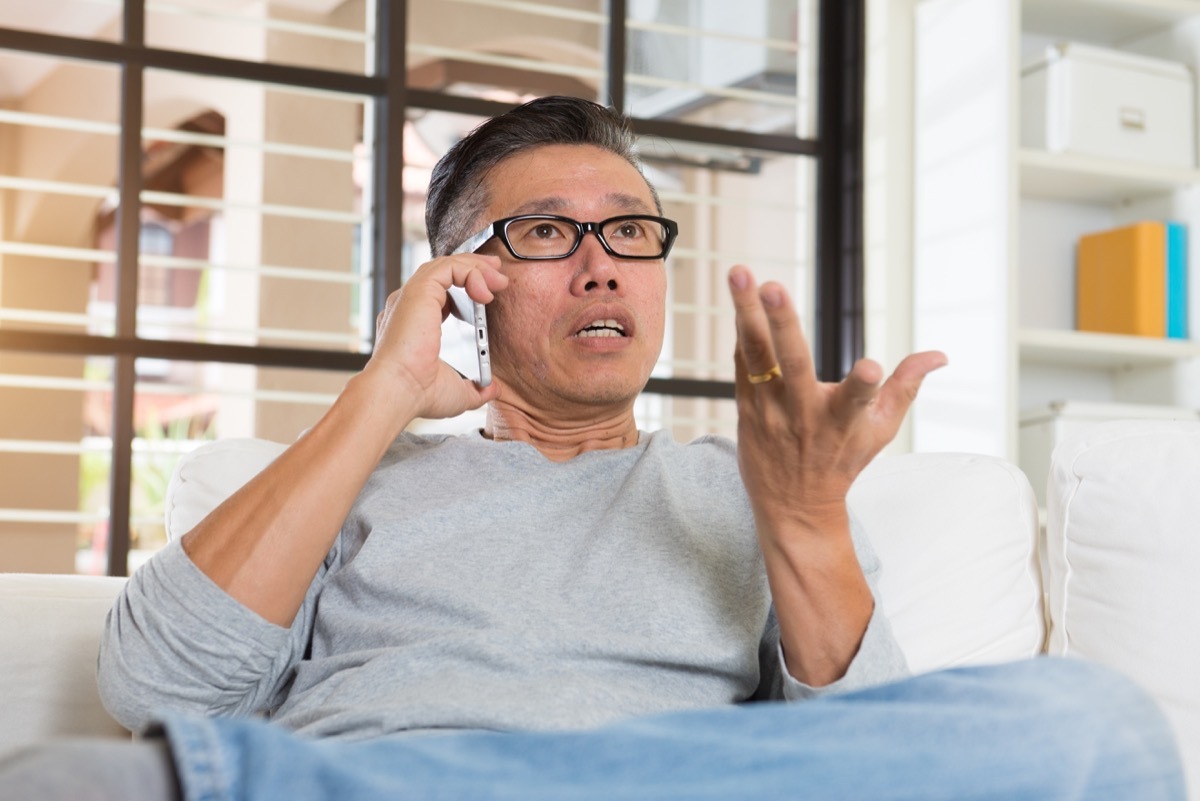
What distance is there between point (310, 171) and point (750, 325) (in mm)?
3823

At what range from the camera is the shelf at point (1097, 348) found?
3068mm

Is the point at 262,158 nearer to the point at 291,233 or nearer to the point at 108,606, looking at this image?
the point at 291,233

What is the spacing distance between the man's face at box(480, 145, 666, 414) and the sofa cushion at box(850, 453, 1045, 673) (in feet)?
1.04

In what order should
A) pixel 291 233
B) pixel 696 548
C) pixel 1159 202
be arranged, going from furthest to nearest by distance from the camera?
pixel 291 233 < pixel 1159 202 < pixel 696 548

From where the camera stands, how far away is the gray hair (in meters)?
1.61

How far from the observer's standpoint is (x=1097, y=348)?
124 inches

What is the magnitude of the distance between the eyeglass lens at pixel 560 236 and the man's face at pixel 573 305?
15mm

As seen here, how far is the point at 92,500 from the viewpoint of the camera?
742cm

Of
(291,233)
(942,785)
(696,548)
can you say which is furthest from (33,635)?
(291,233)

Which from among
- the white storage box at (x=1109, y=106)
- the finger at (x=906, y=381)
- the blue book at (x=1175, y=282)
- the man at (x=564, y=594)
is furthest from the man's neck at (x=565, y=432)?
the blue book at (x=1175, y=282)

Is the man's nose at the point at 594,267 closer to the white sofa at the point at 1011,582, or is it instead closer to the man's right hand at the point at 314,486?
the man's right hand at the point at 314,486

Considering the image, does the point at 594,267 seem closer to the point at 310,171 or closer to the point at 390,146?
the point at 390,146


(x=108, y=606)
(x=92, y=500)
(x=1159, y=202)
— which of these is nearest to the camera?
(x=108, y=606)

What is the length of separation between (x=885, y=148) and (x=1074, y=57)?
0.53m
